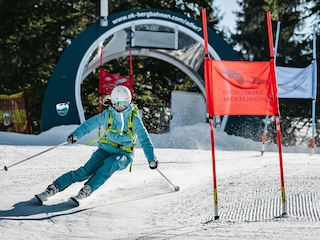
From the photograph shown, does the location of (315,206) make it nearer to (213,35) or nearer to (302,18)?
(213,35)

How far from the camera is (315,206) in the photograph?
6.95 meters

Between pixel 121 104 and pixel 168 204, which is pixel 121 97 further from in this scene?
pixel 168 204

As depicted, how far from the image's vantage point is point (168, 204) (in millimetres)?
7648

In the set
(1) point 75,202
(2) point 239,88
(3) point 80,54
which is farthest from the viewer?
(3) point 80,54

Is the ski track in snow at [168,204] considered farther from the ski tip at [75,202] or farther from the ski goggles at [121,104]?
the ski goggles at [121,104]

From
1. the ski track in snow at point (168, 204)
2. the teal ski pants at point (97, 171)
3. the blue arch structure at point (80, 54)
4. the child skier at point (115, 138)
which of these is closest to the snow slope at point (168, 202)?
the ski track in snow at point (168, 204)

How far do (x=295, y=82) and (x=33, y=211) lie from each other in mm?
7381

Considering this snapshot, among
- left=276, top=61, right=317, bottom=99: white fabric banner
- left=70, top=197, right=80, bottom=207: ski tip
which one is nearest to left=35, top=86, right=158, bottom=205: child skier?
left=70, top=197, right=80, bottom=207: ski tip

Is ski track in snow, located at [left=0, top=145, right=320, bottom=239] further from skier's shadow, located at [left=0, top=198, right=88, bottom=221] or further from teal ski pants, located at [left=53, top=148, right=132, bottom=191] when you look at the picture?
teal ski pants, located at [left=53, top=148, right=132, bottom=191]

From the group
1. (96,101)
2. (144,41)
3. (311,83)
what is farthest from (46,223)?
(96,101)

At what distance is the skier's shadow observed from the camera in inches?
266

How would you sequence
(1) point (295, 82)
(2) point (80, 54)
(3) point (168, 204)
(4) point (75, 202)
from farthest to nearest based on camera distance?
1. (2) point (80, 54)
2. (1) point (295, 82)
3. (3) point (168, 204)
4. (4) point (75, 202)

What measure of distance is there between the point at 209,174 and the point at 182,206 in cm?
254

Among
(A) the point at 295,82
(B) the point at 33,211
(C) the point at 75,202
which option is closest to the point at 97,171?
(C) the point at 75,202
